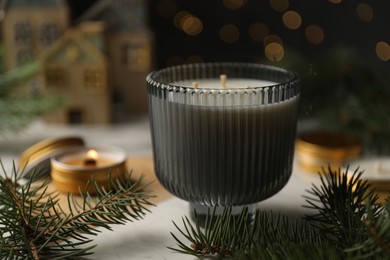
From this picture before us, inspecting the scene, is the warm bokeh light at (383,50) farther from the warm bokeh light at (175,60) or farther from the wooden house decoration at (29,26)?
the wooden house decoration at (29,26)

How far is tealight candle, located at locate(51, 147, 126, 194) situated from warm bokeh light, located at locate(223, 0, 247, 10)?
0.52 metres

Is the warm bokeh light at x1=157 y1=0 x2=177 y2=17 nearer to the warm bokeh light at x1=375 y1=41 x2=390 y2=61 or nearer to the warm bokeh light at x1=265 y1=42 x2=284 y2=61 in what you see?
the warm bokeh light at x1=265 y1=42 x2=284 y2=61

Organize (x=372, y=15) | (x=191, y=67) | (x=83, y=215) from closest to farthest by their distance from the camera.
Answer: (x=83, y=215), (x=191, y=67), (x=372, y=15)

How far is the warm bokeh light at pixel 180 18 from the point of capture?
119cm

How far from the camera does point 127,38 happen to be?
42.1 inches

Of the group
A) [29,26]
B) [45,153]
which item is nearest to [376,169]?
[45,153]

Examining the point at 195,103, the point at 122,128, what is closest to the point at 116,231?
the point at 195,103

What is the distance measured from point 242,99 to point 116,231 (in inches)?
8.1

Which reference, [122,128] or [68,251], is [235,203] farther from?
[122,128]

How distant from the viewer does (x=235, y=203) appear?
591 millimetres

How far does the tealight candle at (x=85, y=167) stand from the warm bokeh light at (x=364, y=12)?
533mm

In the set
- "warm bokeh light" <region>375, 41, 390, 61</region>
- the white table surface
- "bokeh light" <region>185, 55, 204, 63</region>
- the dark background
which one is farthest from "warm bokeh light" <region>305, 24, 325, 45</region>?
the white table surface

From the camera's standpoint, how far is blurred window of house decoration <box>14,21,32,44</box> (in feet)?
3.41

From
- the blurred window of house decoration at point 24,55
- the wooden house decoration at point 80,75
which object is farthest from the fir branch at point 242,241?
the blurred window of house decoration at point 24,55
